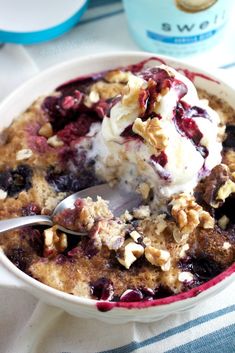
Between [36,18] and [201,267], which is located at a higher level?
[36,18]

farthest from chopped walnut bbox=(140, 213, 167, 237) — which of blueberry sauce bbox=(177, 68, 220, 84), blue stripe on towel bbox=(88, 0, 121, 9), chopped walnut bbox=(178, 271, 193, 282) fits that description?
blue stripe on towel bbox=(88, 0, 121, 9)

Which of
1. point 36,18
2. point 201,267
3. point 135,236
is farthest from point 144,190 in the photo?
point 36,18

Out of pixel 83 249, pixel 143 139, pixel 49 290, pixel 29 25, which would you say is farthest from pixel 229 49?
pixel 49 290

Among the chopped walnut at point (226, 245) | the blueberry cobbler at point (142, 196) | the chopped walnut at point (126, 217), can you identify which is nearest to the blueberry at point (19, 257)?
the blueberry cobbler at point (142, 196)

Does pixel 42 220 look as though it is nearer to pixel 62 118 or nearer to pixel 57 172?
pixel 57 172

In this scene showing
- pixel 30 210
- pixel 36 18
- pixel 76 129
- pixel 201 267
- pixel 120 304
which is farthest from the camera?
pixel 36 18

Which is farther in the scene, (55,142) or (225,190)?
Result: (55,142)

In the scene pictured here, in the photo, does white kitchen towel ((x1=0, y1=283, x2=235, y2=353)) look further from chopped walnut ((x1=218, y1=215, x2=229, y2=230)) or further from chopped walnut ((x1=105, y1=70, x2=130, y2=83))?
chopped walnut ((x1=105, y1=70, x2=130, y2=83))

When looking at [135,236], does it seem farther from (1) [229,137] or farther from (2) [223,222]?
(1) [229,137]
